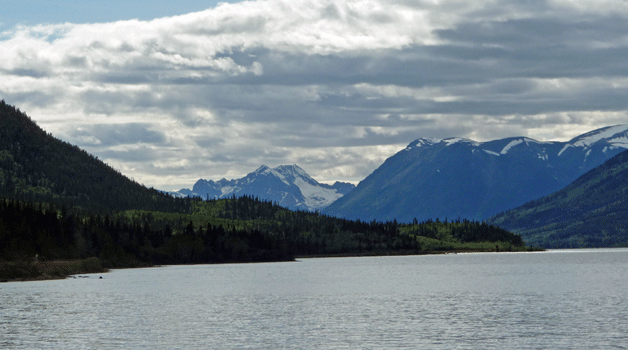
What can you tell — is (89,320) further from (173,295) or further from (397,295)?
(397,295)

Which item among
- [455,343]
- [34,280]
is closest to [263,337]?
[455,343]

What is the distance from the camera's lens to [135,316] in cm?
10294

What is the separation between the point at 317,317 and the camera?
331 ft

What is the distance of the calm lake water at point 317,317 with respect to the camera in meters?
76.8

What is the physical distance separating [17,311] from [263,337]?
45251 mm

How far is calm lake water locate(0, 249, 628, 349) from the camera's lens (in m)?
76.8

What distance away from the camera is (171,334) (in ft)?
276

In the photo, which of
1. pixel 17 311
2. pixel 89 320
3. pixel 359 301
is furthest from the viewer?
pixel 359 301

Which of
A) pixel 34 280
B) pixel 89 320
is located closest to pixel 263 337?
pixel 89 320

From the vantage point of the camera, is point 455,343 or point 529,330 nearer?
point 455,343

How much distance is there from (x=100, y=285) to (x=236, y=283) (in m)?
31.9

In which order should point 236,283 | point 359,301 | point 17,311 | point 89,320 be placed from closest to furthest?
point 89,320 < point 17,311 < point 359,301 < point 236,283

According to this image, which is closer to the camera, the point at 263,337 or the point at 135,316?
the point at 263,337

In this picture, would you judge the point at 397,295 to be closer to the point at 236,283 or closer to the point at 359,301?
the point at 359,301
